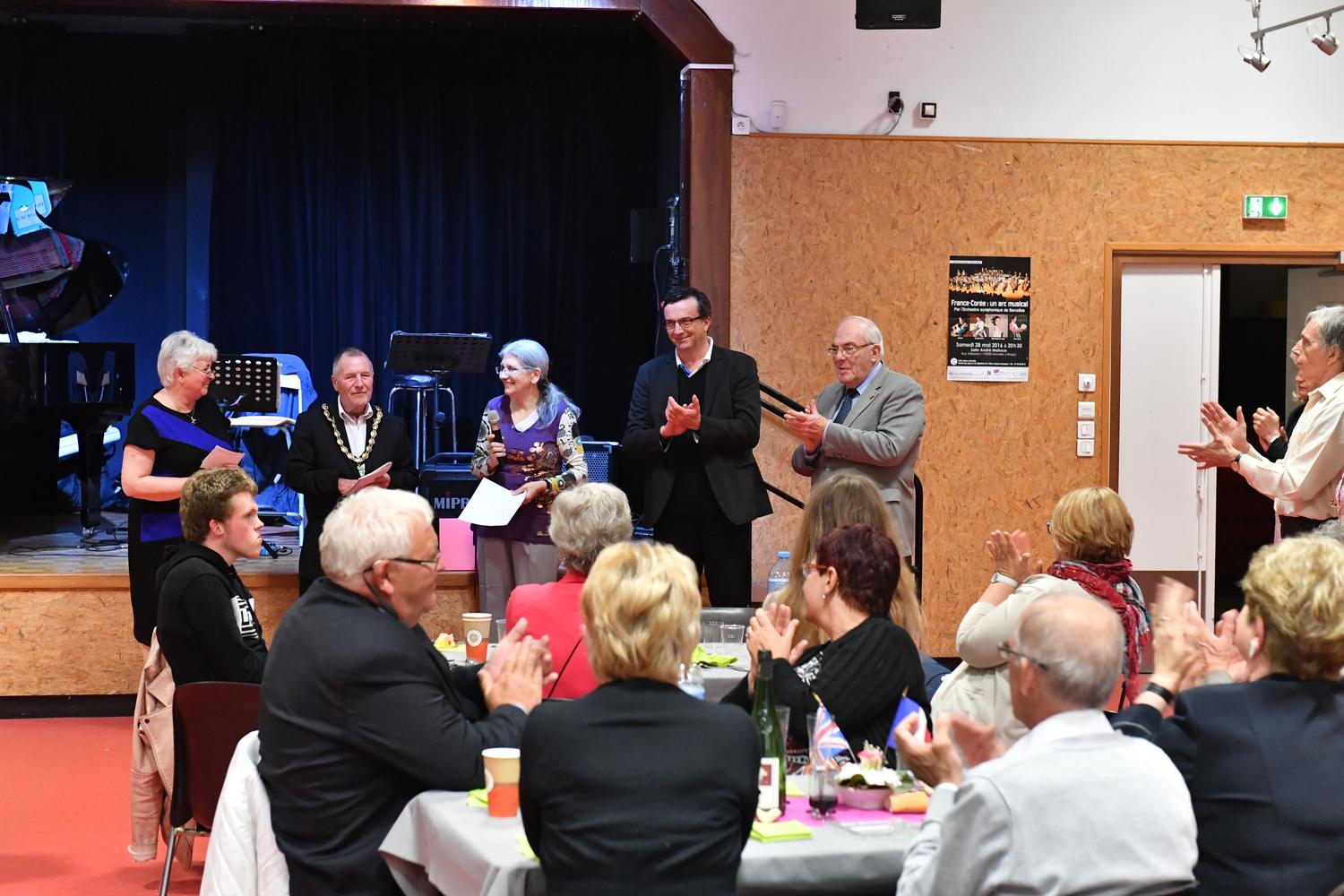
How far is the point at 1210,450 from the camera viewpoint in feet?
16.9

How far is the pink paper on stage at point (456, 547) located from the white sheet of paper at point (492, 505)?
121 centimetres

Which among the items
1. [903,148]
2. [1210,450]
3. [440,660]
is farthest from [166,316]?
[440,660]

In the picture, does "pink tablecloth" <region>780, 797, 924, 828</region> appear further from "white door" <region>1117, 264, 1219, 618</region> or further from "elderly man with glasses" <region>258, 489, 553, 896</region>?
"white door" <region>1117, 264, 1219, 618</region>

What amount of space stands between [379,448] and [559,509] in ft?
8.87

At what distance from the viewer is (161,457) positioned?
549 centimetres

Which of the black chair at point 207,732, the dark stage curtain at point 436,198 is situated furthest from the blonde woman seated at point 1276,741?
the dark stage curtain at point 436,198

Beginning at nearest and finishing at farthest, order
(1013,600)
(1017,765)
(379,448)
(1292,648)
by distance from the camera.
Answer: (1017,765), (1292,648), (1013,600), (379,448)

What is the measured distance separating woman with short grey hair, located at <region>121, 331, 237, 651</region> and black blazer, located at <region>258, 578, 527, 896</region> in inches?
121

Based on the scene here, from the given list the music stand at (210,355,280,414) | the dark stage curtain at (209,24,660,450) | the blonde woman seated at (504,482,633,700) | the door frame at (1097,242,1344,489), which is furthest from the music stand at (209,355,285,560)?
the blonde woman seated at (504,482,633,700)

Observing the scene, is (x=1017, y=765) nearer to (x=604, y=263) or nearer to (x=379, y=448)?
(x=379, y=448)

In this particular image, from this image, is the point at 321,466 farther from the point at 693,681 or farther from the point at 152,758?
the point at 693,681

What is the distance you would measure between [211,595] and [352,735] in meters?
1.32

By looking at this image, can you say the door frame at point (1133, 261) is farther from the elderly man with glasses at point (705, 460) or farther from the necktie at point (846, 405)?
the elderly man with glasses at point (705, 460)

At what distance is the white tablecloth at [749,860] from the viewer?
2.26 metres
